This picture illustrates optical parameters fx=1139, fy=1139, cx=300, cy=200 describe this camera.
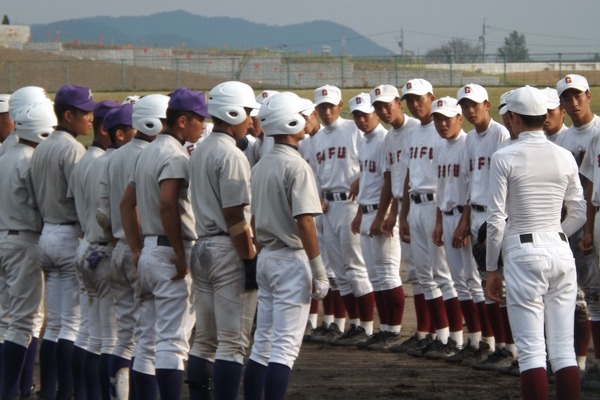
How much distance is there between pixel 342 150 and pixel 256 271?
177 inches

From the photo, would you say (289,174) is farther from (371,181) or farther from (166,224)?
(371,181)

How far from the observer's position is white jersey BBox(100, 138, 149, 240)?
805 cm

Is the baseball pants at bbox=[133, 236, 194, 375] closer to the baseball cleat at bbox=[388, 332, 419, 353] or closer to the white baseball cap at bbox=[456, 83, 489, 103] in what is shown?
the white baseball cap at bbox=[456, 83, 489, 103]

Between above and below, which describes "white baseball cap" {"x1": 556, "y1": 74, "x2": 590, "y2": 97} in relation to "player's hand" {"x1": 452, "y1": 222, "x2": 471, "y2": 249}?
above

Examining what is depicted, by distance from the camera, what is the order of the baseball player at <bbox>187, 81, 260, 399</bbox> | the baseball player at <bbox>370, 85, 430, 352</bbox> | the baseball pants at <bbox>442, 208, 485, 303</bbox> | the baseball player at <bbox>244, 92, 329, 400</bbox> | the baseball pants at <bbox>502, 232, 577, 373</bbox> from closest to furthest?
1. the baseball pants at <bbox>502, 232, 577, 373</bbox>
2. the baseball player at <bbox>244, 92, 329, 400</bbox>
3. the baseball player at <bbox>187, 81, 260, 399</bbox>
4. the baseball pants at <bbox>442, 208, 485, 303</bbox>
5. the baseball player at <bbox>370, 85, 430, 352</bbox>

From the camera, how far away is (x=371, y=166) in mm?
11531

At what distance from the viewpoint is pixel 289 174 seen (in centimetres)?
735

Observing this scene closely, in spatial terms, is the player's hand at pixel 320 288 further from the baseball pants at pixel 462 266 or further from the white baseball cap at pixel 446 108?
the white baseball cap at pixel 446 108

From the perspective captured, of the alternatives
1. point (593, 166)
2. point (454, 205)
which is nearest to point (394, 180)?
point (454, 205)

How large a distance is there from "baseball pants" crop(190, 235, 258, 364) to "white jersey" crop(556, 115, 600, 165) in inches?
115

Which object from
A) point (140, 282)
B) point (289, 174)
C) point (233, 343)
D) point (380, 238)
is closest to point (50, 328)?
point (140, 282)

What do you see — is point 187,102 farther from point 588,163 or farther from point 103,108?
point 588,163

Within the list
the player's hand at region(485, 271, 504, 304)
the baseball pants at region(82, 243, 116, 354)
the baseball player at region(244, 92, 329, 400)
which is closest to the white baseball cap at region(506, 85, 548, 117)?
the player's hand at region(485, 271, 504, 304)

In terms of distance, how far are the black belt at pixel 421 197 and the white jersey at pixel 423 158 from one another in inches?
1.4
